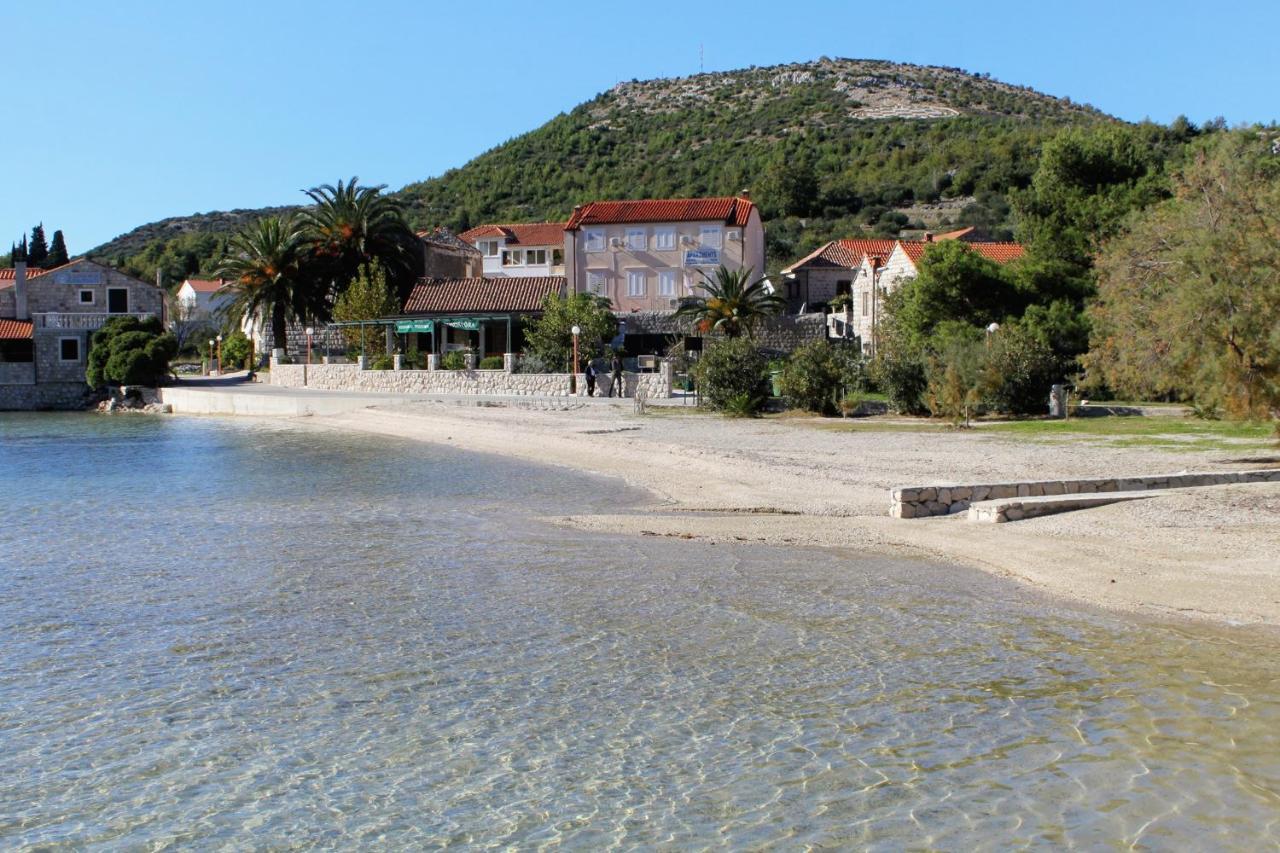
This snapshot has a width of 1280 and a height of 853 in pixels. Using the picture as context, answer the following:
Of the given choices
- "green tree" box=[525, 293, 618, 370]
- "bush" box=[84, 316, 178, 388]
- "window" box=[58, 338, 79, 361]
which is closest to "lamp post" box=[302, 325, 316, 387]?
"bush" box=[84, 316, 178, 388]

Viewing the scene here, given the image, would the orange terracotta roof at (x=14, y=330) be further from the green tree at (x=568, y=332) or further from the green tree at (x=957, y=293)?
the green tree at (x=957, y=293)

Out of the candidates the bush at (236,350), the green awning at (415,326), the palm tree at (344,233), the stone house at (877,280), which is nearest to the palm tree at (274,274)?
the palm tree at (344,233)

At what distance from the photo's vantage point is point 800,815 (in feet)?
23.0

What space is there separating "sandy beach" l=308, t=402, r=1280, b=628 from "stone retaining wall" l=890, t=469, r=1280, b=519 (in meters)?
0.49

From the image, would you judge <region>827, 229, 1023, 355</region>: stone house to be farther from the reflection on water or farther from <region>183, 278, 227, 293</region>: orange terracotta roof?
<region>183, 278, 227, 293</region>: orange terracotta roof

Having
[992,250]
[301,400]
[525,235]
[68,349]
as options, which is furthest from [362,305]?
[992,250]

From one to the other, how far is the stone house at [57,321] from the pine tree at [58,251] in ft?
106

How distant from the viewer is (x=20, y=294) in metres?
65.2

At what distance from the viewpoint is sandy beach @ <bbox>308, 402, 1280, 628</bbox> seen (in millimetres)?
12398

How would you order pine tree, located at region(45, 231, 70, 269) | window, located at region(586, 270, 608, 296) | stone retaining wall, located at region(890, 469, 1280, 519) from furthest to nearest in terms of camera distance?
pine tree, located at region(45, 231, 70, 269)
window, located at region(586, 270, 608, 296)
stone retaining wall, located at region(890, 469, 1280, 519)

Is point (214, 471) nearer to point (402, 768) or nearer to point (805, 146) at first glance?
point (402, 768)

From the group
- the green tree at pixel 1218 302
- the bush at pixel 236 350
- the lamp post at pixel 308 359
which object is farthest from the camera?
the bush at pixel 236 350

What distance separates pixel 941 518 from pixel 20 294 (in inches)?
2476

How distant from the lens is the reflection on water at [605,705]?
700 cm
